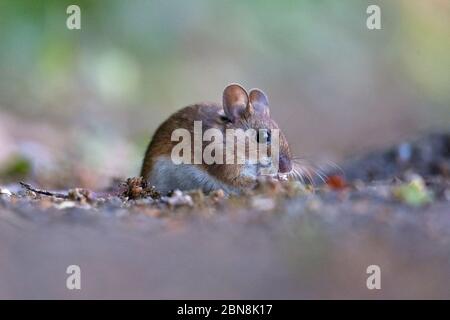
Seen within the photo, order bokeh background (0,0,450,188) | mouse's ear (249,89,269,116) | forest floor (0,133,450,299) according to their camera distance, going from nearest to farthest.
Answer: forest floor (0,133,450,299) → mouse's ear (249,89,269,116) → bokeh background (0,0,450,188)

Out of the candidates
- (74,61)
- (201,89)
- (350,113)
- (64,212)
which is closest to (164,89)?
(201,89)

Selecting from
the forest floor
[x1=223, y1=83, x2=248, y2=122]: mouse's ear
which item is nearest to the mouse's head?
[x1=223, y1=83, x2=248, y2=122]: mouse's ear

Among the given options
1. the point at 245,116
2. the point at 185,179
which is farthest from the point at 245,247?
the point at 245,116

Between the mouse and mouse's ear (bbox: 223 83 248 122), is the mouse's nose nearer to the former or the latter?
the mouse

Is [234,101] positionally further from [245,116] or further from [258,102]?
[258,102]

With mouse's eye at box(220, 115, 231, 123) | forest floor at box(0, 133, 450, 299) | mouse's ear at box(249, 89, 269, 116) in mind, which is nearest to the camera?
forest floor at box(0, 133, 450, 299)

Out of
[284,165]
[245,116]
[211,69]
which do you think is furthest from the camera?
[211,69]

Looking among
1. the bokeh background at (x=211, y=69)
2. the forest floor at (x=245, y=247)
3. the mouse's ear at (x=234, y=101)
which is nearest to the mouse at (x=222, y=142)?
the mouse's ear at (x=234, y=101)
